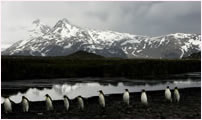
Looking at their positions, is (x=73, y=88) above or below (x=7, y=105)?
below

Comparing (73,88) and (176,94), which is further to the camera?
(73,88)

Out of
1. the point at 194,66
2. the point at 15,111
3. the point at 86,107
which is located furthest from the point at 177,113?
the point at 194,66

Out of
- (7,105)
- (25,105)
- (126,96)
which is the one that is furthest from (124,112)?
(7,105)

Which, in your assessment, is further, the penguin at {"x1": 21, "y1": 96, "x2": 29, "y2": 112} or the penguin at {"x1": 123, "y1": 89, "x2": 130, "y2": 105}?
the penguin at {"x1": 123, "y1": 89, "x2": 130, "y2": 105}

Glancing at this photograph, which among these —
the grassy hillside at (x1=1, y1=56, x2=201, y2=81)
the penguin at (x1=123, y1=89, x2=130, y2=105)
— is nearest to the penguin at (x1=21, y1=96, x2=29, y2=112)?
the penguin at (x1=123, y1=89, x2=130, y2=105)

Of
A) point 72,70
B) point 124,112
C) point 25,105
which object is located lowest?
point 124,112

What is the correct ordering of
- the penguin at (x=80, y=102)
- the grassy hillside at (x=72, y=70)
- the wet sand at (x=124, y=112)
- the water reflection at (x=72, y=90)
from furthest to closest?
the grassy hillside at (x=72, y=70)
the water reflection at (x=72, y=90)
the penguin at (x=80, y=102)
the wet sand at (x=124, y=112)

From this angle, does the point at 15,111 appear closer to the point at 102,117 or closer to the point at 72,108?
the point at 72,108

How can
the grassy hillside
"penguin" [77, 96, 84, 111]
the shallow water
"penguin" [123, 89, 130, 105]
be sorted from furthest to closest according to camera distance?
the grassy hillside
the shallow water
"penguin" [123, 89, 130, 105]
"penguin" [77, 96, 84, 111]

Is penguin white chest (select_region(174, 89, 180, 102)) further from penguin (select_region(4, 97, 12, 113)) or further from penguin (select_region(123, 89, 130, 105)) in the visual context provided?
penguin (select_region(4, 97, 12, 113))

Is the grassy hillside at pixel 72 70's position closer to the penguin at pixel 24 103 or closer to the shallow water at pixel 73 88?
the shallow water at pixel 73 88

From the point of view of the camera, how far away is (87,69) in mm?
86000

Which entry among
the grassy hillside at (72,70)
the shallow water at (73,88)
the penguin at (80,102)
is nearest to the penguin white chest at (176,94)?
the penguin at (80,102)

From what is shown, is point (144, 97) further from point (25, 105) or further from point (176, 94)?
point (25, 105)
